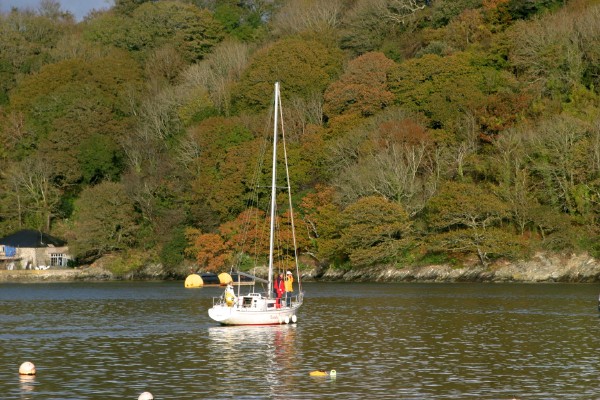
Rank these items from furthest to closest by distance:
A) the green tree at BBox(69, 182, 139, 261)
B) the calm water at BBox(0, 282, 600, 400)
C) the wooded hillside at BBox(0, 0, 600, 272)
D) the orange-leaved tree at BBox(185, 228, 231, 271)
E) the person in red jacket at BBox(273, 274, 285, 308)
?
1. the green tree at BBox(69, 182, 139, 261)
2. the orange-leaved tree at BBox(185, 228, 231, 271)
3. the wooded hillside at BBox(0, 0, 600, 272)
4. the person in red jacket at BBox(273, 274, 285, 308)
5. the calm water at BBox(0, 282, 600, 400)

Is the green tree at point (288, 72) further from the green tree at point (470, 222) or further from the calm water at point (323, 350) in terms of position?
the calm water at point (323, 350)

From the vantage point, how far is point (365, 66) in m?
120

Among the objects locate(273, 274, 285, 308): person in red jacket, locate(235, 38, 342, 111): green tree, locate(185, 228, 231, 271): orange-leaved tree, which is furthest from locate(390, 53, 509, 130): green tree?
locate(273, 274, 285, 308): person in red jacket

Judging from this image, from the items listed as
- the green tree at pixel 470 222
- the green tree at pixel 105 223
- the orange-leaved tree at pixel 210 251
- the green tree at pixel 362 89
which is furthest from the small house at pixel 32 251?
the green tree at pixel 470 222

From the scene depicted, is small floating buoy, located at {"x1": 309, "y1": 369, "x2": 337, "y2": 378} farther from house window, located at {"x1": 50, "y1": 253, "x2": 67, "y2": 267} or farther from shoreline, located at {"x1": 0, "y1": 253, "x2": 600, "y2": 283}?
house window, located at {"x1": 50, "y1": 253, "x2": 67, "y2": 267}

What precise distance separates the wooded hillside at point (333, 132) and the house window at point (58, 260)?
2533 mm

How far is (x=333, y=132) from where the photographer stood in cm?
11331

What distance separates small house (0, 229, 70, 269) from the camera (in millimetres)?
122562

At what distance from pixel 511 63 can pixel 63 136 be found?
179 ft

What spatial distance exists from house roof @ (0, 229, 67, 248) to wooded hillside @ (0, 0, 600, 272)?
8.32 feet

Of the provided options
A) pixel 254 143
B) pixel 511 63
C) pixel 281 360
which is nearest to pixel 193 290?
pixel 254 143

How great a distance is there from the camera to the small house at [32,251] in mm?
122562

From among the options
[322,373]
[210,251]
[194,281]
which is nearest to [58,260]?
[210,251]

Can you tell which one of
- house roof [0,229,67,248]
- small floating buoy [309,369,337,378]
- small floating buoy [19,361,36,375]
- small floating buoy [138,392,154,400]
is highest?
house roof [0,229,67,248]
